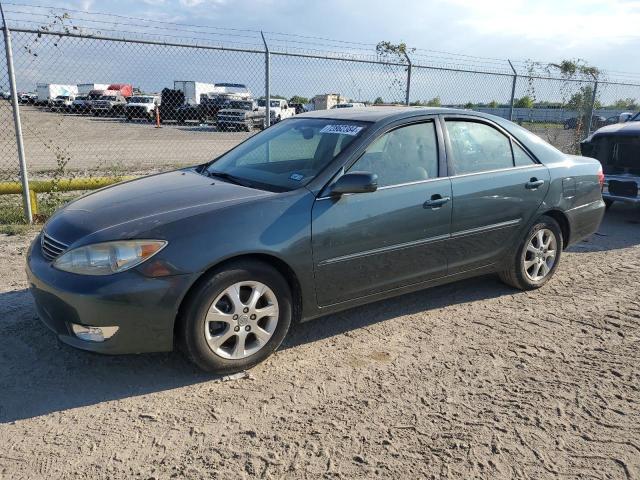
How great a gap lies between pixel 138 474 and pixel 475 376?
6.77 ft

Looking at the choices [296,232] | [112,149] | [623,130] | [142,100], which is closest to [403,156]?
[296,232]

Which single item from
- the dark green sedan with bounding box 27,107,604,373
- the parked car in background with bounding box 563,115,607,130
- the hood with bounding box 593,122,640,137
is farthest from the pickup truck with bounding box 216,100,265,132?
the dark green sedan with bounding box 27,107,604,373

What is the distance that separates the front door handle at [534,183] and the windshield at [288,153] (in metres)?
1.65

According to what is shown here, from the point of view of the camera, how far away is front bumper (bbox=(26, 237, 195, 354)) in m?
2.98

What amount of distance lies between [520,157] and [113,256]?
3473 millimetres

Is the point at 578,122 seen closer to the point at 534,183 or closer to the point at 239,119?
the point at 534,183

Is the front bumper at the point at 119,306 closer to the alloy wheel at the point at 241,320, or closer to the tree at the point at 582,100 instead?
the alloy wheel at the point at 241,320

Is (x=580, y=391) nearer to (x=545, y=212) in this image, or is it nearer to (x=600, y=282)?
(x=545, y=212)

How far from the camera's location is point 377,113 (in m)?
4.23

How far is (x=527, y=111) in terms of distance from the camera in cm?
1555

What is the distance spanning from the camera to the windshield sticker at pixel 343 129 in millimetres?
3943

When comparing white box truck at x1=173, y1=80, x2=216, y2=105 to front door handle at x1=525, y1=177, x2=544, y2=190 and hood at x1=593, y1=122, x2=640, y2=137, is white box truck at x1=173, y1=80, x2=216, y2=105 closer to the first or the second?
hood at x1=593, y1=122, x2=640, y2=137

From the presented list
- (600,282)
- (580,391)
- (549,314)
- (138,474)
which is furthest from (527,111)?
(138,474)

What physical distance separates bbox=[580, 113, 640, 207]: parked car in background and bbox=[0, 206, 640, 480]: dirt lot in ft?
12.9
